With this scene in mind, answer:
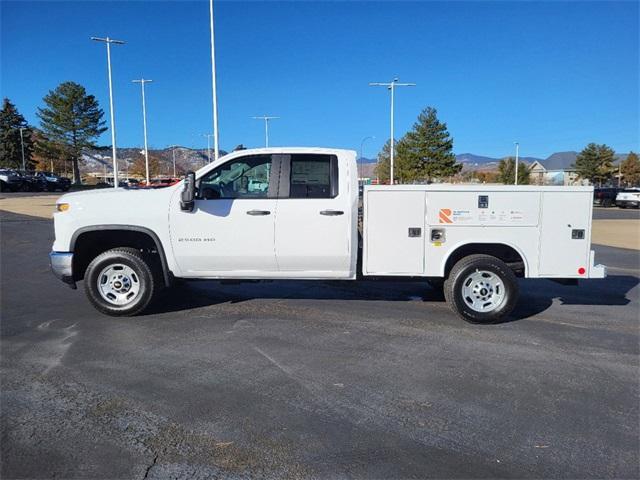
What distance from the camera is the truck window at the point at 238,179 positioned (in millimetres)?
6281

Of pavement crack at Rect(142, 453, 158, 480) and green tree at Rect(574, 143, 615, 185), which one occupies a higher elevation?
green tree at Rect(574, 143, 615, 185)

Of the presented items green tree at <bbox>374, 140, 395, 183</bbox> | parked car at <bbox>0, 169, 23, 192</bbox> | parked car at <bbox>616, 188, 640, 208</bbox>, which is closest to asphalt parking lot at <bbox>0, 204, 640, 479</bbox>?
parked car at <bbox>616, 188, 640, 208</bbox>

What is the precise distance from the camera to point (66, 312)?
670 centimetres

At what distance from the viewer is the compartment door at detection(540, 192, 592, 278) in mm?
5984

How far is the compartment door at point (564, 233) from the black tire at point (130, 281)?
4749 millimetres

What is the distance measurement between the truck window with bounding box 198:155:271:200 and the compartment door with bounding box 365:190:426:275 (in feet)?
4.37

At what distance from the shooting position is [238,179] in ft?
20.8

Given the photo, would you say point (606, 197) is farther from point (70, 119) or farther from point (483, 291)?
point (70, 119)

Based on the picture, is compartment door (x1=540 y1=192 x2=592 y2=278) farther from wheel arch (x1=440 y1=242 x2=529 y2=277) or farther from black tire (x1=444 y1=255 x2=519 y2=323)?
black tire (x1=444 y1=255 x2=519 y2=323)

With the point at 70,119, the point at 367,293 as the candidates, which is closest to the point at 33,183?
the point at 70,119

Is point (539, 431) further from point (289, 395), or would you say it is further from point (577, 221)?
point (577, 221)

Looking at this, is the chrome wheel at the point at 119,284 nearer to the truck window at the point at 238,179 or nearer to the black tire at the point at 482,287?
the truck window at the point at 238,179

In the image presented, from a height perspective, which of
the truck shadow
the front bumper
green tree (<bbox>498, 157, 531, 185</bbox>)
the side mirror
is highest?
green tree (<bbox>498, 157, 531, 185</bbox>)

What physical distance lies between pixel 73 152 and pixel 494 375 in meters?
86.4
